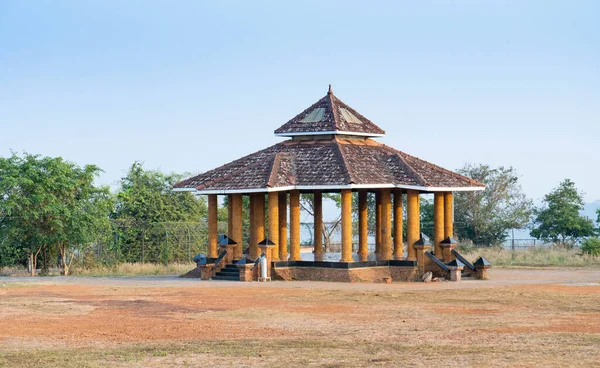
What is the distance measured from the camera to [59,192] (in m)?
39.1

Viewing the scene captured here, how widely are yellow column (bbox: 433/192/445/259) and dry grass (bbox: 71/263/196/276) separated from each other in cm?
1127

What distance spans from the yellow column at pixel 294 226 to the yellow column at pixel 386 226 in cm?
325

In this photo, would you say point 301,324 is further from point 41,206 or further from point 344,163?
point 41,206

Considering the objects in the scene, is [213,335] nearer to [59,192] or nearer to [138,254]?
[59,192]

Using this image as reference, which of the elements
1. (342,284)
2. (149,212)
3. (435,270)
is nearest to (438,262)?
(435,270)

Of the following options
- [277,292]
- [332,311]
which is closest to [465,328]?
[332,311]

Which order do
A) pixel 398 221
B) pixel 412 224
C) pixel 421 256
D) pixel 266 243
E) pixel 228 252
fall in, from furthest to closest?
1. pixel 398 221
2. pixel 228 252
3. pixel 412 224
4. pixel 421 256
5. pixel 266 243

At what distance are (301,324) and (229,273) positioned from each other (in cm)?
1409

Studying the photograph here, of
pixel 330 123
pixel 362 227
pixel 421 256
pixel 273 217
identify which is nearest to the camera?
pixel 421 256

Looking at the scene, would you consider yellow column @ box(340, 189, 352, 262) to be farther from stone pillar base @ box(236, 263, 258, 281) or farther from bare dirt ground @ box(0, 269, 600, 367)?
stone pillar base @ box(236, 263, 258, 281)

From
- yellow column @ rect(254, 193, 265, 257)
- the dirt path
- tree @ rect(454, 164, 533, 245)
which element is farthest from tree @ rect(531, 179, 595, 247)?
yellow column @ rect(254, 193, 265, 257)

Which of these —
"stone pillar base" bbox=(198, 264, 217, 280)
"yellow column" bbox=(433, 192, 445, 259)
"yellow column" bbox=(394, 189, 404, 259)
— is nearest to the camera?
"stone pillar base" bbox=(198, 264, 217, 280)

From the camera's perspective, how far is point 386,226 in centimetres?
3397

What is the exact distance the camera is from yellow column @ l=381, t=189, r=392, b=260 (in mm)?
34000
